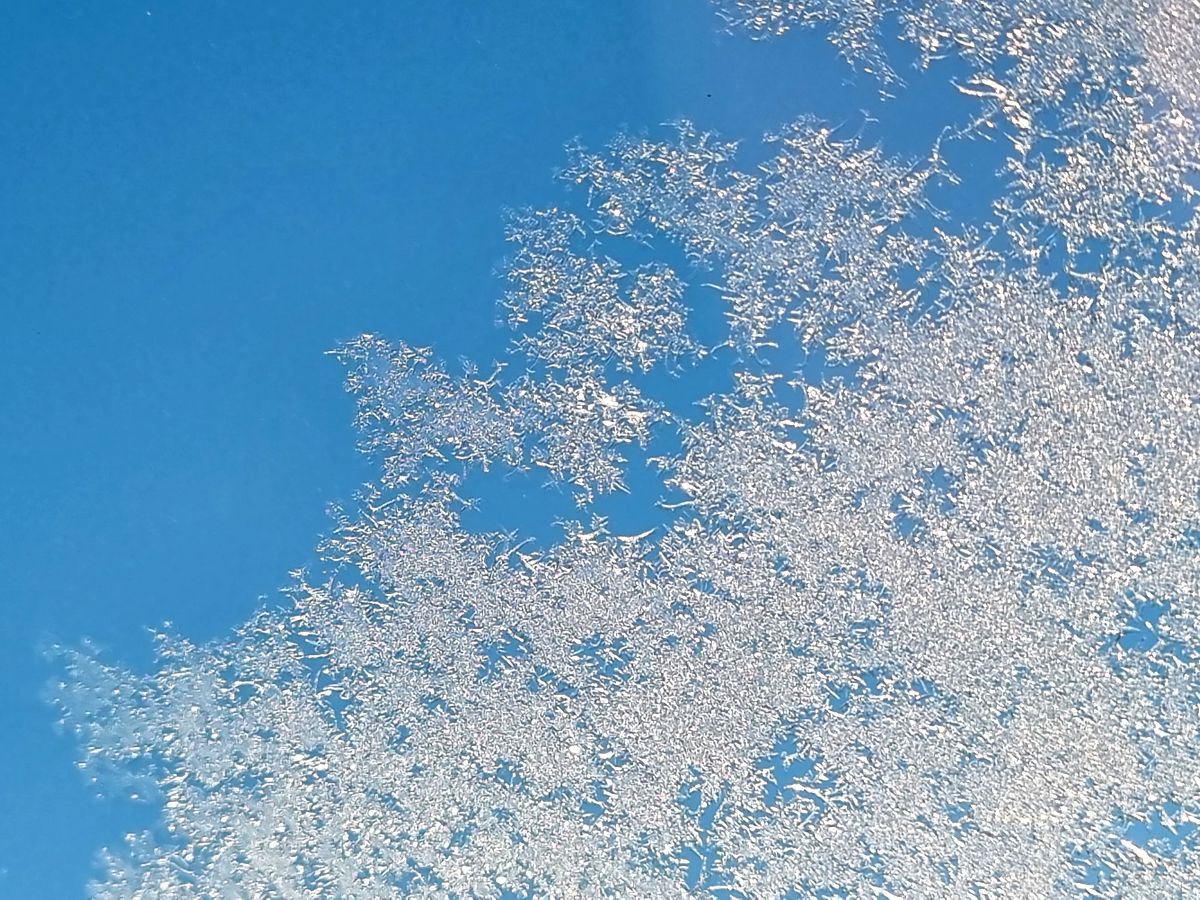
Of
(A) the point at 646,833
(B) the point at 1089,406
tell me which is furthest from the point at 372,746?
(B) the point at 1089,406

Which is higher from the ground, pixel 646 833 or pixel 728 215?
pixel 728 215

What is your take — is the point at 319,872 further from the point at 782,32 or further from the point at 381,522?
the point at 782,32

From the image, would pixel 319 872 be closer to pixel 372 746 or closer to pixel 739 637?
pixel 372 746

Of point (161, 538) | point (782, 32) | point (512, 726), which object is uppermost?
point (782, 32)

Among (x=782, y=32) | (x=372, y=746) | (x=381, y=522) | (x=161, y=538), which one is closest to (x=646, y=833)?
(x=372, y=746)

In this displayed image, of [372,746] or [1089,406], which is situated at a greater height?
[1089,406]
